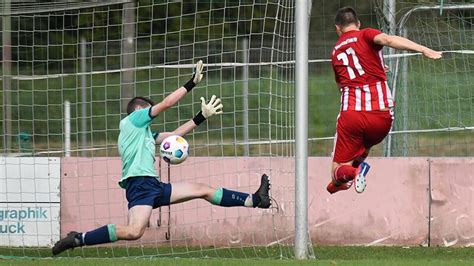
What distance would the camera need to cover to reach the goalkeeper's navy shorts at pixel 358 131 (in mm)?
12508

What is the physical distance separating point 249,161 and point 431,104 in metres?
2.80

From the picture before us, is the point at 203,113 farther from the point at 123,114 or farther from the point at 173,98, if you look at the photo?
the point at 123,114

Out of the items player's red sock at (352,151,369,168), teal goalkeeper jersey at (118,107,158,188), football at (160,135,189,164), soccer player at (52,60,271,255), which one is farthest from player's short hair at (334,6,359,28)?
teal goalkeeper jersey at (118,107,158,188)

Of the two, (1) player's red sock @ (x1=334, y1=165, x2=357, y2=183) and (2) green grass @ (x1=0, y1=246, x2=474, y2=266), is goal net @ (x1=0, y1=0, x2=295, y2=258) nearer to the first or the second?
(2) green grass @ (x1=0, y1=246, x2=474, y2=266)

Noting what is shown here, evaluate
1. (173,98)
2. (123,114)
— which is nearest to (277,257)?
(173,98)

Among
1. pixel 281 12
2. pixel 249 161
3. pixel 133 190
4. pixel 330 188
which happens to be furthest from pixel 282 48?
pixel 133 190

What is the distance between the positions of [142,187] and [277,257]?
8.63 ft

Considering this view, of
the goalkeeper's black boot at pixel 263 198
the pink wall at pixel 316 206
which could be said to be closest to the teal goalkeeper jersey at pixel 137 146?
the goalkeeper's black boot at pixel 263 198

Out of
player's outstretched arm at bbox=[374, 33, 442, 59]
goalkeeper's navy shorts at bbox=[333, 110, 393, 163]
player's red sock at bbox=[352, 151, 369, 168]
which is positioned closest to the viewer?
player's outstretched arm at bbox=[374, 33, 442, 59]

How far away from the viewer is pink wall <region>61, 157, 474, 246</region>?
1552cm

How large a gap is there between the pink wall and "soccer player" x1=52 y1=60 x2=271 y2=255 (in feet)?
9.51

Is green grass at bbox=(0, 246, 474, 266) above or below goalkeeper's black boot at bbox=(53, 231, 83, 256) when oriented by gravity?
below

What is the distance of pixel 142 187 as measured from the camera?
1226cm

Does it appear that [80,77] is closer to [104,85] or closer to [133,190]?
[104,85]
